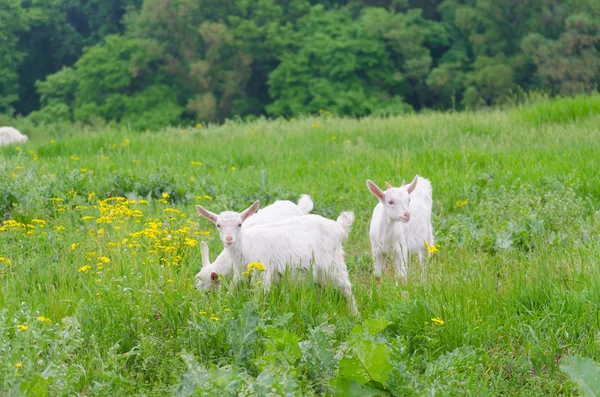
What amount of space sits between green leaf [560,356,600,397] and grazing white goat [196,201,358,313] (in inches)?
76.9

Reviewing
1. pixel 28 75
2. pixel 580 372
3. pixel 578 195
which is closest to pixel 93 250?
pixel 580 372

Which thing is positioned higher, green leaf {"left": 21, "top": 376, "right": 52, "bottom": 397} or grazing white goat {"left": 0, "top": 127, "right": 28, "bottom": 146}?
green leaf {"left": 21, "top": 376, "right": 52, "bottom": 397}

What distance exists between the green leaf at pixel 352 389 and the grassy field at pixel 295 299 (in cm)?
1

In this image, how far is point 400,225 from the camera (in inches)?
273

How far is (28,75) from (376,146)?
36581mm

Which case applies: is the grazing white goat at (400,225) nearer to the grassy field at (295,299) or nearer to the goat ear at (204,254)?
the grassy field at (295,299)

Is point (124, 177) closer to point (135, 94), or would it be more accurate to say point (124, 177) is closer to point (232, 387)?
point (232, 387)

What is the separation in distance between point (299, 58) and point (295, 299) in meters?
32.9

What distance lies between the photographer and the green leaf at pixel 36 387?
393 cm

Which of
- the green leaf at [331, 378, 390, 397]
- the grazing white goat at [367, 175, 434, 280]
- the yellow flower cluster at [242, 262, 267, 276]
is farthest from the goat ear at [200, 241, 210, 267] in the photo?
the green leaf at [331, 378, 390, 397]

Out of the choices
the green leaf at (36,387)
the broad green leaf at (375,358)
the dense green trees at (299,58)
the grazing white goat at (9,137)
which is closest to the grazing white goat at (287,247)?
the broad green leaf at (375,358)

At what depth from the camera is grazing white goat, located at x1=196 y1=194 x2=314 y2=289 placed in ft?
19.2

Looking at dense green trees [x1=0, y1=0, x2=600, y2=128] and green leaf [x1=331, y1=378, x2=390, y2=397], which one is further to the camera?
dense green trees [x1=0, y1=0, x2=600, y2=128]

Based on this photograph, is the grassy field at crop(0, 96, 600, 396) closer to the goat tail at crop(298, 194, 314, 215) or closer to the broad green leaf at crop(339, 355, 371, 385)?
the broad green leaf at crop(339, 355, 371, 385)
